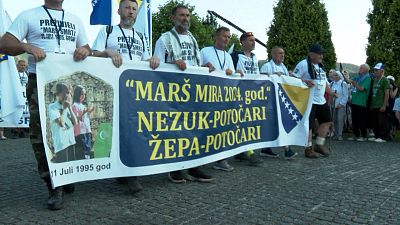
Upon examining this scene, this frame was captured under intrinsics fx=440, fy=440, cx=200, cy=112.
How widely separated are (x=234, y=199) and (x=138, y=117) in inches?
51.7

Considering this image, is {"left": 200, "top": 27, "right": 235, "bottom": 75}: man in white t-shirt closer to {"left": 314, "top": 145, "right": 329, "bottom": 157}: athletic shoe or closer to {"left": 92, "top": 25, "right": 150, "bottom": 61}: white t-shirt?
{"left": 92, "top": 25, "right": 150, "bottom": 61}: white t-shirt

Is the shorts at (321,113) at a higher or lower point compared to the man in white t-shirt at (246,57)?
lower

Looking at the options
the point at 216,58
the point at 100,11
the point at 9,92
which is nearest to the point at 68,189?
the point at 216,58

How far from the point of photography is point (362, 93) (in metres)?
11.8

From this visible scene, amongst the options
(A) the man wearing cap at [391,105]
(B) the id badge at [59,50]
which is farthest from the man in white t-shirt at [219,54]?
(A) the man wearing cap at [391,105]

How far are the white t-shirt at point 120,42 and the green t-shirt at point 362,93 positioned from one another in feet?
27.4

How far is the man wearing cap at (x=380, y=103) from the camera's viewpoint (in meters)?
11.4

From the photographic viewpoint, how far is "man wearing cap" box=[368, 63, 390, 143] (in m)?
11.4

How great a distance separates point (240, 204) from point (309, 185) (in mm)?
1312

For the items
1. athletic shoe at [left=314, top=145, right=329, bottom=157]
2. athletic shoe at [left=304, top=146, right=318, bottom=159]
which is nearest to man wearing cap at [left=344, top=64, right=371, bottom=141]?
athletic shoe at [left=314, top=145, right=329, bottom=157]

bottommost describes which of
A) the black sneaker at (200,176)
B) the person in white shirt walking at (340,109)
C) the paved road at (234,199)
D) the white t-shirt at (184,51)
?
the paved road at (234,199)

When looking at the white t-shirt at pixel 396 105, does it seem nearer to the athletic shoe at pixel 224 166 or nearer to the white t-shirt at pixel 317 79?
the white t-shirt at pixel 317 79

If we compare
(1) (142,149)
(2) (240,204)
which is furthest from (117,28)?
(2) (240,204)

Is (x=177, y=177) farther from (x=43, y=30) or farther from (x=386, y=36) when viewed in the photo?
(x=386, y=36)
